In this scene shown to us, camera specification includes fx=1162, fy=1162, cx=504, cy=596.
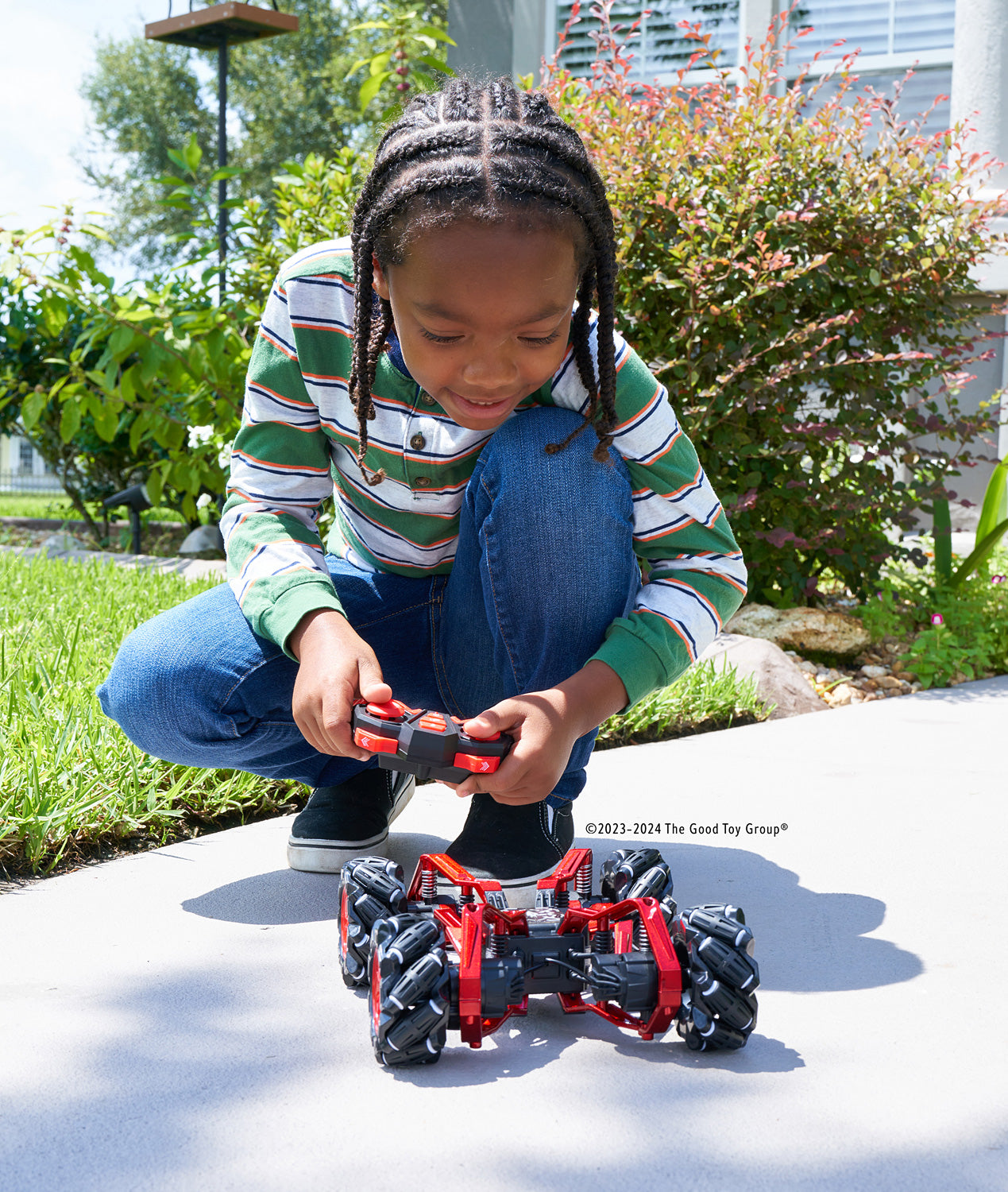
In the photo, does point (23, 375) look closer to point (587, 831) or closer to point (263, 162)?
point (587, 831)

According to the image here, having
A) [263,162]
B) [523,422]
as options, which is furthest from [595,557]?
[263,162]

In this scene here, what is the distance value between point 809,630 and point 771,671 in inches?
24.0

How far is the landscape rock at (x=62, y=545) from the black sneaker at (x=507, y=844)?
452cm

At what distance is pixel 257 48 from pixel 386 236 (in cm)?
2397

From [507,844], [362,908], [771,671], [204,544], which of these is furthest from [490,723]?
[204,544]

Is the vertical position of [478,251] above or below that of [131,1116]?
above

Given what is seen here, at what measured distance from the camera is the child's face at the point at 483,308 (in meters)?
1.34

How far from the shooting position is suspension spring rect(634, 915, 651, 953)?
1295mm

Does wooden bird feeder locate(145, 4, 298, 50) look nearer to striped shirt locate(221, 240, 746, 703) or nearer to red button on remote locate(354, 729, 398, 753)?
striped shirt locate(221, 240, 746, 703)

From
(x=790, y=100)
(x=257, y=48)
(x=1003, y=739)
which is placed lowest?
(x=1003, y=739)

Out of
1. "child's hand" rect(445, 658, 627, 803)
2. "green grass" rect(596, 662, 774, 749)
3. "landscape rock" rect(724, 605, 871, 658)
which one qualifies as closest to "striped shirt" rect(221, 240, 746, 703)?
"child's hand" rect(445, 658, 627, 803)

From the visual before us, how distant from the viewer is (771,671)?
11.2 feet

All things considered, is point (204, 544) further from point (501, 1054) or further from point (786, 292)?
point (501, 1054)

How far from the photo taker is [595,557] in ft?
5.51
